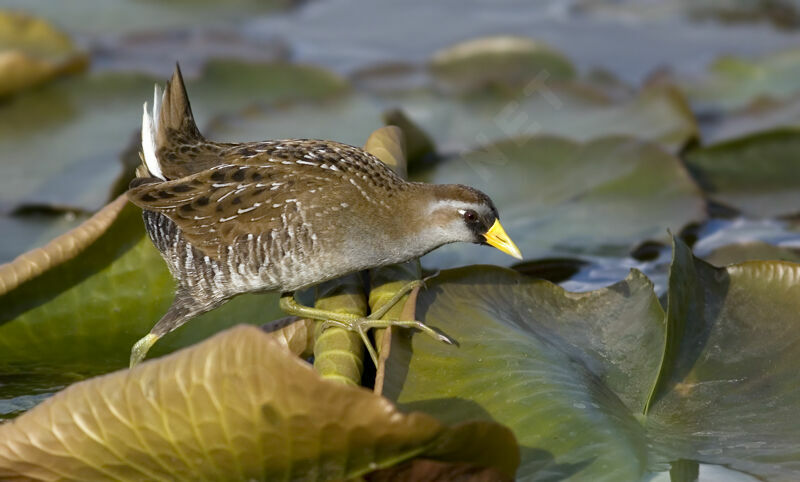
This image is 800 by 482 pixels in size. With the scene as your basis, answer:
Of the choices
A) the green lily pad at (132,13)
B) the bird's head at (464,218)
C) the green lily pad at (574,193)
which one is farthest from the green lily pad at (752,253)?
the green lily pad at (132,13)

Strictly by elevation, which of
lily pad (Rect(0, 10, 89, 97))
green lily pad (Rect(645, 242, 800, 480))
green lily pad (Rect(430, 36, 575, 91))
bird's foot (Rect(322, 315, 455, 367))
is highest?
lily pad (Rect(0, 10, 89, 97))

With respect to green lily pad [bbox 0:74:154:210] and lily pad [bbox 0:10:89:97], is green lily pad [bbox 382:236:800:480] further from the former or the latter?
lily pad [bbox 0:10:89:97]

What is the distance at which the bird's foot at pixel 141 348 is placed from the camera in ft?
11.4

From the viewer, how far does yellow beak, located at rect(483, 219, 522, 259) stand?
366cm

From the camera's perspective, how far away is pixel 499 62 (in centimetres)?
709

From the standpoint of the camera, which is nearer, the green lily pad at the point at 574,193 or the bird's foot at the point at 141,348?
the bird's foot at the point at 141,348

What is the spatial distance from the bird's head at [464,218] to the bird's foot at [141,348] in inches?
38.2

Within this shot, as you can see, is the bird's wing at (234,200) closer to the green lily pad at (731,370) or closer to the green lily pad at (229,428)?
the green lily pad at (229,428)

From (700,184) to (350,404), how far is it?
11.4ft

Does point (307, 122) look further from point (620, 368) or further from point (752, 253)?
point (620, 368)

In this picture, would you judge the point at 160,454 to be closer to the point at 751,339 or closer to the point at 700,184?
the point at 751,339

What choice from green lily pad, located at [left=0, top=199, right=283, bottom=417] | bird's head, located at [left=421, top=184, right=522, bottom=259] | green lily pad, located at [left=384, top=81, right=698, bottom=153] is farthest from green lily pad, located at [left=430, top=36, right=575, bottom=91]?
green lily pad, located at [left=0, top=199, right=283, bottom=417]

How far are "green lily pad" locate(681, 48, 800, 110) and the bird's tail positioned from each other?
12.2 ft

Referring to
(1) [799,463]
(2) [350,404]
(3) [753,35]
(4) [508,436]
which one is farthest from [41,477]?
(3) [753,35]
